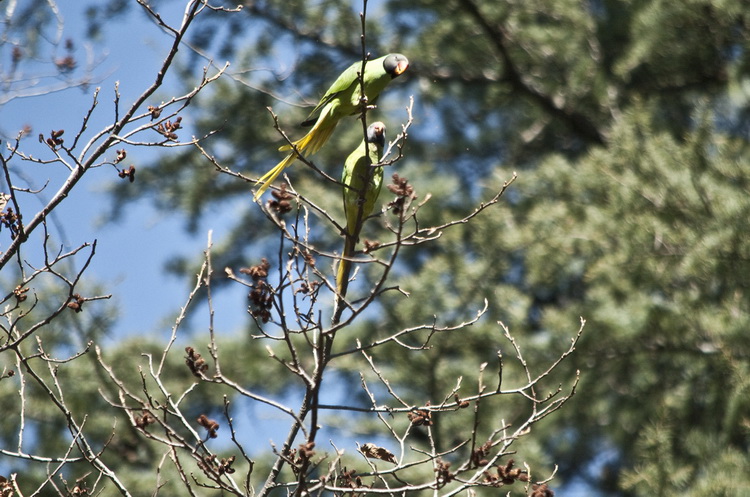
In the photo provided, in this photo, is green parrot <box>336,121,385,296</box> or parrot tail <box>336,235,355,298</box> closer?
parrot tail <box>336,235,355,298</box>

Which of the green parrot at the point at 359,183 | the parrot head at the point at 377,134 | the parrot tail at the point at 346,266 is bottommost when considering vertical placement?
the parrot tail at the point at 346,266

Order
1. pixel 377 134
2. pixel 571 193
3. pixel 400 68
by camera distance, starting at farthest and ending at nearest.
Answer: pixel 571 193, pixel 377 134, pixel 400 68

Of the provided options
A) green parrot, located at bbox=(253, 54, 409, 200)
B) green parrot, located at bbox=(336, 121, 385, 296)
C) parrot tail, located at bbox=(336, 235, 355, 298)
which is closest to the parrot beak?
green parrot, located at bbox=(253, 54, 409, 200)

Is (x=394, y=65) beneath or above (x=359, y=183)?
above

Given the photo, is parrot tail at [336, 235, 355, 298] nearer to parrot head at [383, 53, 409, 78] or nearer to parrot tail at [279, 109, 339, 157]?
parrot tail at [279, 109, 339, 157]

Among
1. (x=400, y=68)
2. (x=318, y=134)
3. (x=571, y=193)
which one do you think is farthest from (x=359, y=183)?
(x=571, y=193)

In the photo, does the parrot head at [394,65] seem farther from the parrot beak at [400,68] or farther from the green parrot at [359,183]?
the green parrot at [359,183]

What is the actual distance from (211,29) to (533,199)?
2.94 meters

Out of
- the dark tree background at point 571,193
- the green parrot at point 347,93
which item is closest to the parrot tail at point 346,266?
the green parrot at point 347,93

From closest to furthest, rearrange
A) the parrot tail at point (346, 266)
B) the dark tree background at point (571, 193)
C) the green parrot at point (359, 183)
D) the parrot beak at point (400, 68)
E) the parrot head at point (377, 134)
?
the parrot tail at point (346, 266) → the green parrot at point (359, 183) → the parrot beak at point (400, 68) → the parrot head at point (377, 134) → the dark tree background at point (571, 193)

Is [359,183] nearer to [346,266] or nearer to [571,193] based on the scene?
[346,266]

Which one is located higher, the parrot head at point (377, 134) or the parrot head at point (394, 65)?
the parrot head at point (394, 65)

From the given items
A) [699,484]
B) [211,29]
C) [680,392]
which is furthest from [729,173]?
[211,29]

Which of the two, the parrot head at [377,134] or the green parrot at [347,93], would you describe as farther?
Answer: the parrot head at [377,134]
